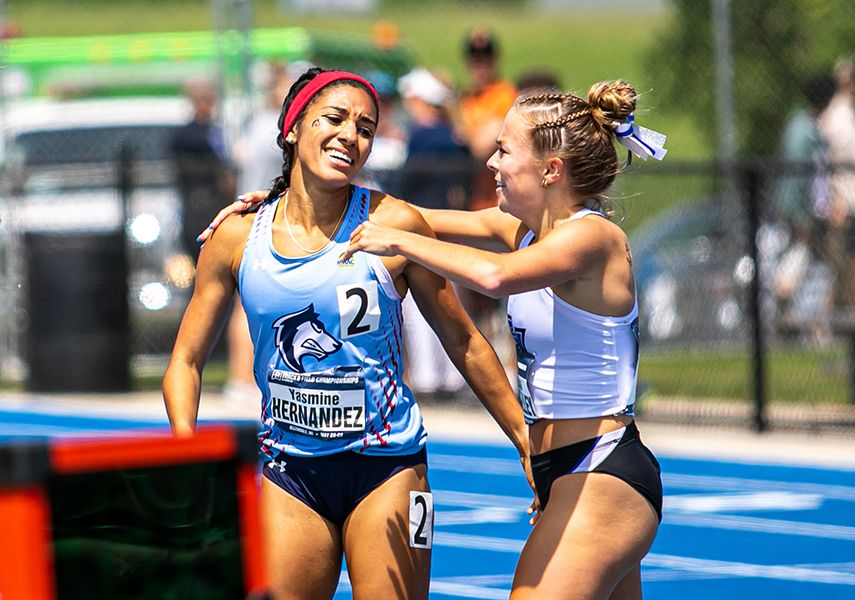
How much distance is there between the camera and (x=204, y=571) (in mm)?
3279

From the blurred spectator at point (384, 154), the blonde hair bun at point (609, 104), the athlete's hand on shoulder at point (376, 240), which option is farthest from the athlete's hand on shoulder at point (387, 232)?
the blurred spectator at point (384, 154)

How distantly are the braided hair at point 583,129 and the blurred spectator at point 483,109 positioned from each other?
8294 mm

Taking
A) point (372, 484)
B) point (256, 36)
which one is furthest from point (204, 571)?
point (256, 36)

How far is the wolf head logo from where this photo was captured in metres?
4.72

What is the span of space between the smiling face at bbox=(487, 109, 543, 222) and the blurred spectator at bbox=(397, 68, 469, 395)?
334 inches

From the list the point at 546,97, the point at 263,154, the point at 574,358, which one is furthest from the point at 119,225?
the point at 574,358

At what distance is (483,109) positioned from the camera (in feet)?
45.3

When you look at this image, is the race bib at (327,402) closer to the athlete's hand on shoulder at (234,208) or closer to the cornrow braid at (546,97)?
the athlete's hand on shoulder at (234,208)

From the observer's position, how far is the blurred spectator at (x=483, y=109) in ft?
43.3

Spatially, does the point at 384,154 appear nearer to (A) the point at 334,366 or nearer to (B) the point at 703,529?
(B) the point at 703,529

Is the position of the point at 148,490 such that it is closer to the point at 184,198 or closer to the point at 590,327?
the point at 590,327

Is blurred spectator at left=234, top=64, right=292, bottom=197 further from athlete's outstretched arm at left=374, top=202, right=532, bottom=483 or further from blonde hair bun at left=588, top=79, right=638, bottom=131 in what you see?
blonde hair bun at left=588, top=79, right=638, bottom=131

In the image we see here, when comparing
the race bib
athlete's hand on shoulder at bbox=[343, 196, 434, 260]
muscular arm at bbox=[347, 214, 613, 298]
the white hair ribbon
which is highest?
the white hair ribbon

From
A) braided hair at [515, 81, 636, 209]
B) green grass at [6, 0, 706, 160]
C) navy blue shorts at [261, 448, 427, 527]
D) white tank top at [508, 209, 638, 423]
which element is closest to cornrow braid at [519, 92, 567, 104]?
braided hair at [515, 81, 636, 209]
